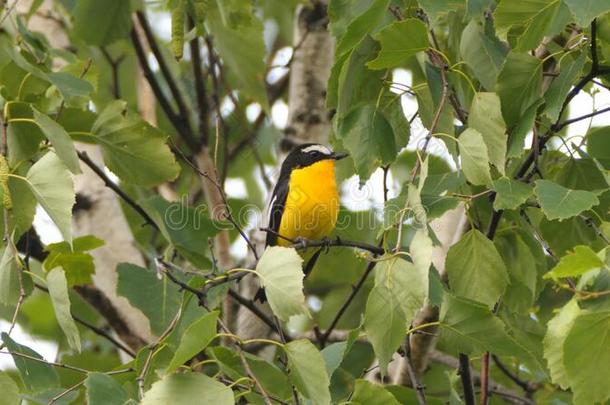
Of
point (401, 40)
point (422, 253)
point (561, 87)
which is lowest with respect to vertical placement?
point (422, 253)

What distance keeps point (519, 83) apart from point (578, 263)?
1023 millimetres

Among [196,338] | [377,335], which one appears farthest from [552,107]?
[196,338]

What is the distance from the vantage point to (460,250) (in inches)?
132

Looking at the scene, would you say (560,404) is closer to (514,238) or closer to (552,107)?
(514,238)

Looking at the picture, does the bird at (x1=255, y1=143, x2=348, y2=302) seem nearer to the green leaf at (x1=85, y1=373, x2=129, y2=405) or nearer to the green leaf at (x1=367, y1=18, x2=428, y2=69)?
the green leaf at (x1=367, y1=18, x2=428, y2=69)

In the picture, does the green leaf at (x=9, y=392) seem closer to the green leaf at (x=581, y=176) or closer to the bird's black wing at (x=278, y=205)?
the green leaf at (x=581, y=176)

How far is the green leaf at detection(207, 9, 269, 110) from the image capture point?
5.16 meters

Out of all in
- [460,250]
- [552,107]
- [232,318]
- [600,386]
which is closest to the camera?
[600,386]

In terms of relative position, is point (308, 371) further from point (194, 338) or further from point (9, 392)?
point (9, 392)

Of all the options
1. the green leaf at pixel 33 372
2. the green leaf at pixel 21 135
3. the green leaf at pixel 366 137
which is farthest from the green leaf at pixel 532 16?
the green leaf at pixel 33 372

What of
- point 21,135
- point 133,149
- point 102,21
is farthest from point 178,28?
point 102,21

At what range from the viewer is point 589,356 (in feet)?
8.38

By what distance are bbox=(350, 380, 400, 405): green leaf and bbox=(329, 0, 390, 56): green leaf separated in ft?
3.22

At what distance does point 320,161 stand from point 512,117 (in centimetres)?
275
